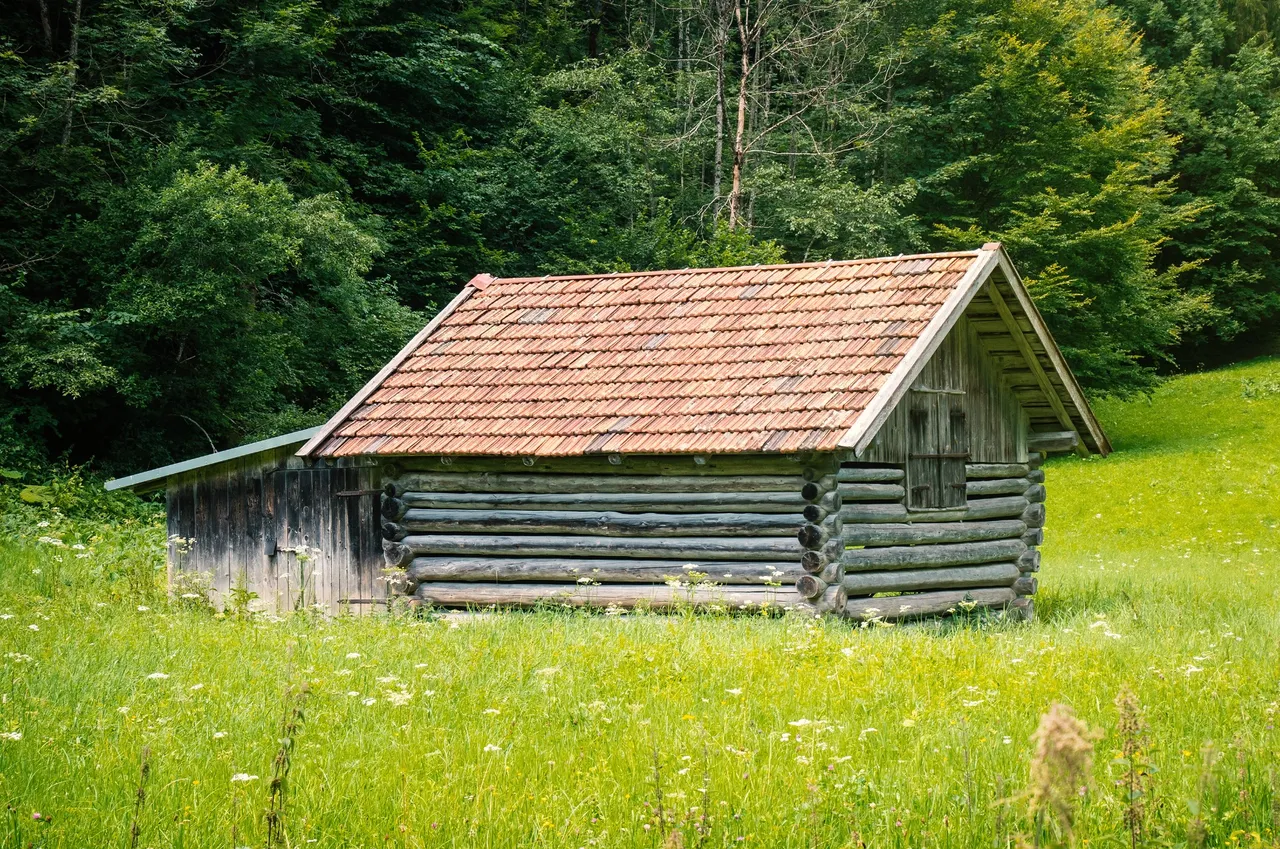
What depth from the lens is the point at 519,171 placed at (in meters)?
32.4

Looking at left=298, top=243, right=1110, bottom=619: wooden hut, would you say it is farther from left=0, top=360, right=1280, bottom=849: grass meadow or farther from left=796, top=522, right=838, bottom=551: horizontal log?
left=0, top=360, right=1280, bottom=849: grass meadow

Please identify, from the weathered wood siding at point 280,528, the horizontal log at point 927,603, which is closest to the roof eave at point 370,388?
the weathered wood siding at point 280,528

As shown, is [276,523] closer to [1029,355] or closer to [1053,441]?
[1029,355]

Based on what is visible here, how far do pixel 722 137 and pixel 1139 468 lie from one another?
562 inches

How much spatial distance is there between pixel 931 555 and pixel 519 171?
21546 mm

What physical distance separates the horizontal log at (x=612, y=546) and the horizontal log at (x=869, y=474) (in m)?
0.93

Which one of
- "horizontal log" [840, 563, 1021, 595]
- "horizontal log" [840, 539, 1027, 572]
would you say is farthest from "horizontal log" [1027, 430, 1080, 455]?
"horizontal log" [840, 563, 1021, 595]

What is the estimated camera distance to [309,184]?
92.7ft

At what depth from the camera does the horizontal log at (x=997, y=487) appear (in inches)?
574

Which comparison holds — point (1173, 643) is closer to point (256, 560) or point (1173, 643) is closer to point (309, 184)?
point (256, 560)

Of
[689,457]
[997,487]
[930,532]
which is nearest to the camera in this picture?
[689,457]

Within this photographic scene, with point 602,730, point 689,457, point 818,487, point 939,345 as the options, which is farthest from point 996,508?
point 602,730

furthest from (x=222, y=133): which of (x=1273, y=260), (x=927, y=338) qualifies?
(x=1273, y=260)

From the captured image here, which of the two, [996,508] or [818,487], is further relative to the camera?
[996,508]
